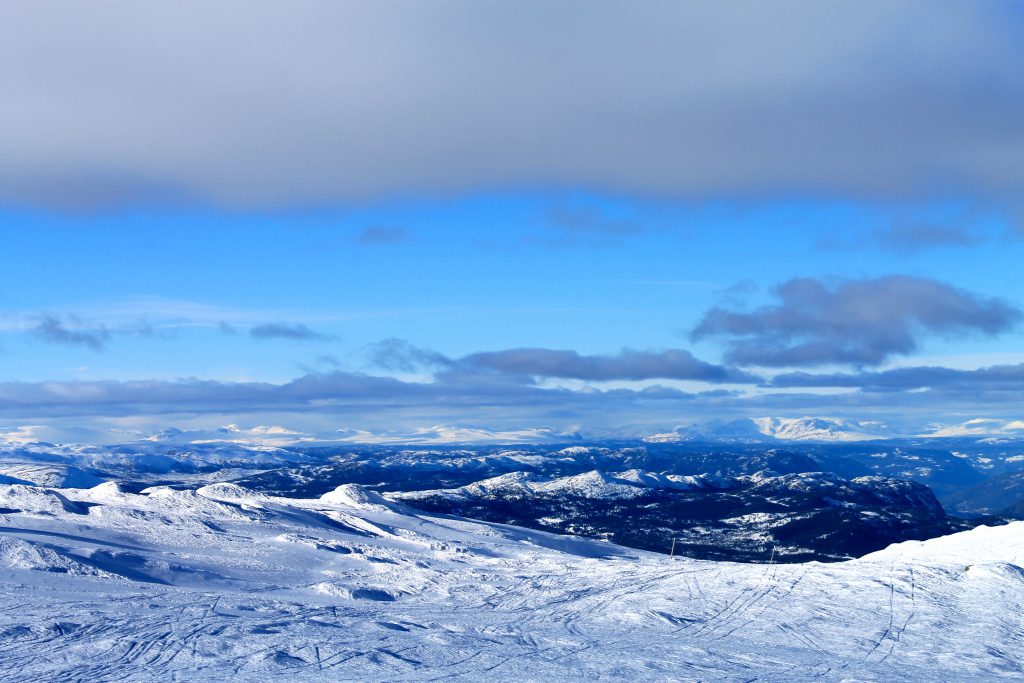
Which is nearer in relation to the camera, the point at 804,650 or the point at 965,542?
the point at 804,650

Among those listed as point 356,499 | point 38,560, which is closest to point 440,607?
point 38,560

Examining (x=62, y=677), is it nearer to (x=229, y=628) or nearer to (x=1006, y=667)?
(x=229, y=628)

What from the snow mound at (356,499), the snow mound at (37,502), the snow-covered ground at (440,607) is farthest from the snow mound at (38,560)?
the snow mound at (356,499)

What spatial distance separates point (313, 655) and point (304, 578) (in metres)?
33.6

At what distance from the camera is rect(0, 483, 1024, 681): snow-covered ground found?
135 feet

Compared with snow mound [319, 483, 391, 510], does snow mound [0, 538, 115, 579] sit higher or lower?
higher

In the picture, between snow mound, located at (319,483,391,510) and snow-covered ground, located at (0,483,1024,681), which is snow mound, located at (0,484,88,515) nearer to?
snow-covered ground, located at (0,483,1024,681)

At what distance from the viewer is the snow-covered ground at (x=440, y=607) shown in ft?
135

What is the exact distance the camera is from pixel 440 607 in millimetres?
61281

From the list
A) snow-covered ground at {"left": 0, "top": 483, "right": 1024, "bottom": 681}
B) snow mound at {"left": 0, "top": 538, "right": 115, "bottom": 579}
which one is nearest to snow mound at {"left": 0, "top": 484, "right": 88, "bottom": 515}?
snow-covered ground at {"left": 0, "top": 483, "right": 1024, "bottom": 681}

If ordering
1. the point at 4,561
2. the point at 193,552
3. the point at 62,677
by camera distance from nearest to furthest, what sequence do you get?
the point at 62,677, the point at 4,561, the point at 193,552

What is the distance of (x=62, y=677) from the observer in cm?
3656

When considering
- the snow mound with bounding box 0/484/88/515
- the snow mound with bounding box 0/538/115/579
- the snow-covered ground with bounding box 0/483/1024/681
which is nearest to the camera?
the snow-covered ground with bounding box 0/483/1024/681

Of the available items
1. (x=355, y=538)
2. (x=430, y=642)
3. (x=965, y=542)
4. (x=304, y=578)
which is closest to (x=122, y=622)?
(x=430, y=642)
